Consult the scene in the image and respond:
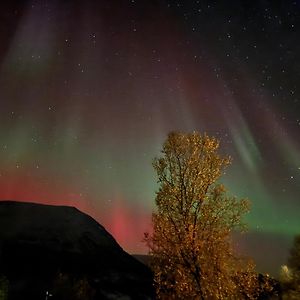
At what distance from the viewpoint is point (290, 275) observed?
145 ft

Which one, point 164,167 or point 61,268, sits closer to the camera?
point 164,167

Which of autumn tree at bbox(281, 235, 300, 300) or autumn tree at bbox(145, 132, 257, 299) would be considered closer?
autumn tree at bbox(145, 132, 257, 299)

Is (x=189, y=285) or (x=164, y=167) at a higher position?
(x=164, y=167)

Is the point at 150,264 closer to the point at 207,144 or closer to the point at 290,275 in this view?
the point at 207,144

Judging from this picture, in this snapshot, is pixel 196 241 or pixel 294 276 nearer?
pixel 196 241

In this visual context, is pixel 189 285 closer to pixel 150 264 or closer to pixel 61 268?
pixel 150 264

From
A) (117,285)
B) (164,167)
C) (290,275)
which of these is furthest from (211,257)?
(117,285)

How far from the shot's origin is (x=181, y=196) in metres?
21.0

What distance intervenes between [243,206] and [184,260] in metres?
4.41

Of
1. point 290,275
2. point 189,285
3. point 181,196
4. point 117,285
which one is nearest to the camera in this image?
point 189,285

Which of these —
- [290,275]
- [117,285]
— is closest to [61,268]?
[117,285]

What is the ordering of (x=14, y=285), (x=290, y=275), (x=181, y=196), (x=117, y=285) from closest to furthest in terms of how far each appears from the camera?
(x=181, y=196), (x=290, y=275), (x=14, y=285), (x=117, y=285)

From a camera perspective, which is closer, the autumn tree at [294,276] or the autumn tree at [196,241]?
the autumn tree at [196,241]

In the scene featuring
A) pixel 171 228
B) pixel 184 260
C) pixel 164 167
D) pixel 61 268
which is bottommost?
pixel 184 260
